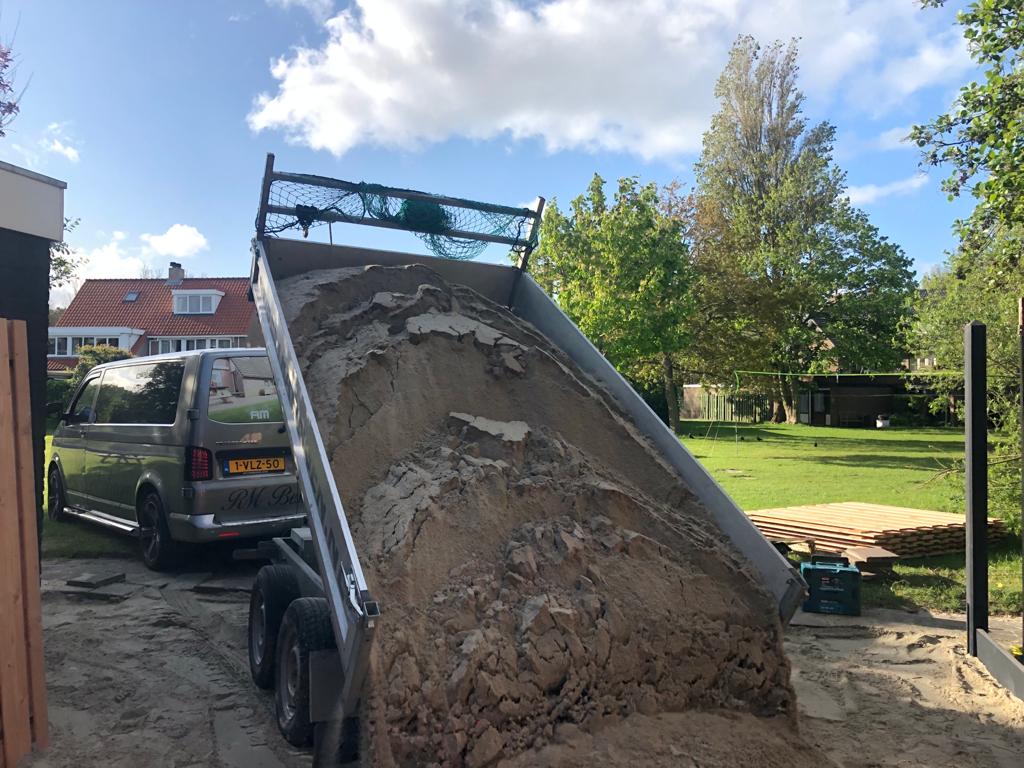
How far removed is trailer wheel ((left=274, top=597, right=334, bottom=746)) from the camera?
3584 mm

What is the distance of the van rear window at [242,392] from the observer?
7.11m

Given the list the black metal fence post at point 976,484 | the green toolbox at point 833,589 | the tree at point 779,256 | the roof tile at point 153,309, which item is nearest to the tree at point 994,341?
the green toolbox at point 833,589

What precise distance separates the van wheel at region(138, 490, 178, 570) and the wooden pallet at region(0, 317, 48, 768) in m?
3.40

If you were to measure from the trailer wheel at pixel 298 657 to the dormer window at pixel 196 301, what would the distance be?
1597 inches

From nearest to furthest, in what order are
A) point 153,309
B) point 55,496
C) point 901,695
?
point 901,695 < point 55,496 < point 153,309

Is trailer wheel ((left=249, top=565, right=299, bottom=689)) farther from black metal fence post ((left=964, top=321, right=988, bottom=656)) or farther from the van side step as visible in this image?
black metal fence post ((left=964, top=321, right=988, bottom=656))

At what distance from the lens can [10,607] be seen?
3748mm

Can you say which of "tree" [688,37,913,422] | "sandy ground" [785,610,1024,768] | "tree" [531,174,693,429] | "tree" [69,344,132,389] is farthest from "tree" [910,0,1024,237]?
"tree" [69,344,132,389]

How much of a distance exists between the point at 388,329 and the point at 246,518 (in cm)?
294

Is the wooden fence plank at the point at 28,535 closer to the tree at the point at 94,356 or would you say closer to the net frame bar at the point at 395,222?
the net frame bar at the point at 395,222

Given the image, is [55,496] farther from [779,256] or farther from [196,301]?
[196,301]

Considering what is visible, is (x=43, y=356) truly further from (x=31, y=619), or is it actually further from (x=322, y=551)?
(x=322, y=551)

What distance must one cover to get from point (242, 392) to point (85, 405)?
3.19m


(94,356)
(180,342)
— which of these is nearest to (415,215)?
(94,356)
